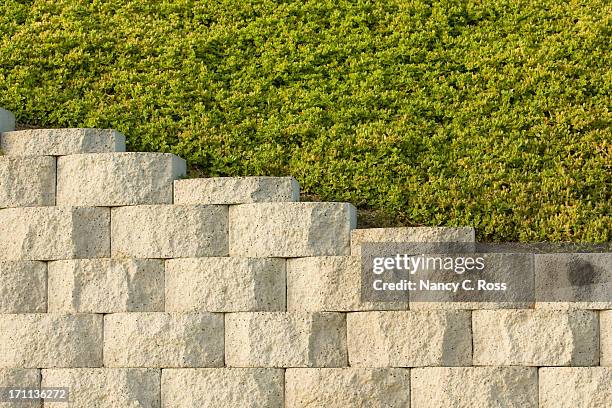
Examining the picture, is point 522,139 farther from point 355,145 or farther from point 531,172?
point 355,145

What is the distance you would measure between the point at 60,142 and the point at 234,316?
2194 millimetres

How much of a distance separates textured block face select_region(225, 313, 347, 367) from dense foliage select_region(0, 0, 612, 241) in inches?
50.5

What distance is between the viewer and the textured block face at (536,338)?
7137mm

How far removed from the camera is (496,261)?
23.9 ft

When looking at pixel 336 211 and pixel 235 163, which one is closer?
pixel 336 211

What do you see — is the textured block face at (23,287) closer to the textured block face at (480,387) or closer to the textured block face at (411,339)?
the textured block face at (411,339)

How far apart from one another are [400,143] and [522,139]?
1086 mm

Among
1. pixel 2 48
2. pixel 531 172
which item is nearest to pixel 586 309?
pixel 531 172

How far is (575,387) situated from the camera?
23.4 feet

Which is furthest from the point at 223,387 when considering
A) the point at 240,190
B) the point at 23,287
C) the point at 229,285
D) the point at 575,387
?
the point at 575,387

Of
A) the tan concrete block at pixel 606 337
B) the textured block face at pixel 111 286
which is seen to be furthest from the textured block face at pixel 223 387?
the tan concrete block at pixel 606 337

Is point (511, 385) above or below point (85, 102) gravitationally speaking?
below

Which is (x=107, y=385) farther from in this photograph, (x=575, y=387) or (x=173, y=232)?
(x=575, y=387)

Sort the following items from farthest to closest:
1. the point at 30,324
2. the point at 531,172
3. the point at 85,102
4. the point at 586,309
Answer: the point at 85,102
the point at 531,172
the point at 30,324
the point at 586,309
